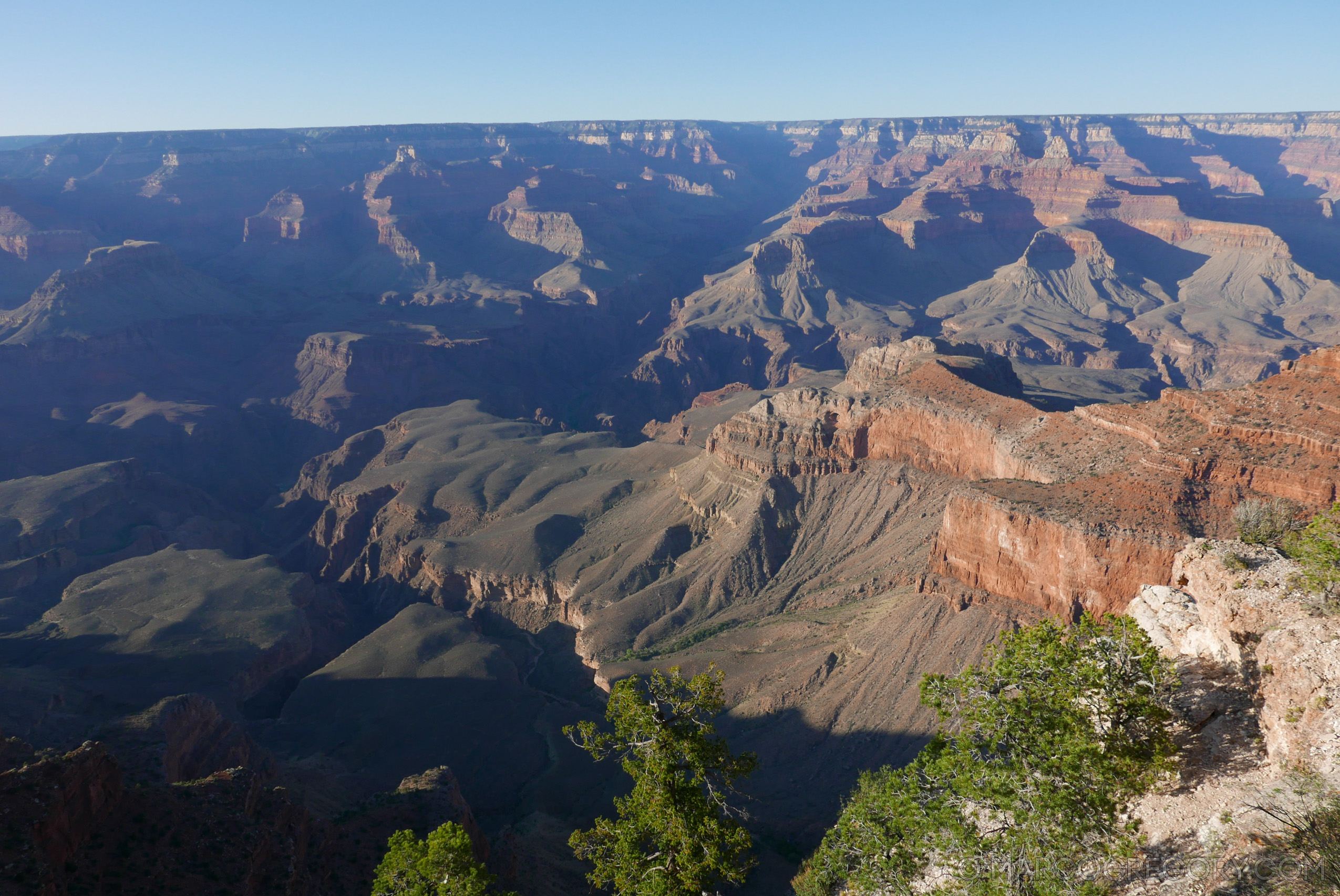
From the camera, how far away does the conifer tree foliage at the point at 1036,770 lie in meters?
18.9

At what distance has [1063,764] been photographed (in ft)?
62.6

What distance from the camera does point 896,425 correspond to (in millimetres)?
72125

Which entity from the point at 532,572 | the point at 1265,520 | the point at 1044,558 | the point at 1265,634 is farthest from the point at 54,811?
the point at 1265,520

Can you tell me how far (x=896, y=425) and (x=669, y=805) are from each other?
55.7 metres

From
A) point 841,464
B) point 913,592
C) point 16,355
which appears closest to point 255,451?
point 16,355

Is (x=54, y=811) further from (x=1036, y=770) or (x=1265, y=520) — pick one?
(x=1265, y=520)

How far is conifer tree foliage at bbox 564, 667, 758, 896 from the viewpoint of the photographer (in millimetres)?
21688

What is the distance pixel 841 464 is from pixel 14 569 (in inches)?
3442

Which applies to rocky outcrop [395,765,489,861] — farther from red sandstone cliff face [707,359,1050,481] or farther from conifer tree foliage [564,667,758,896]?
red sandstone cliff face [707,359,1050,481]

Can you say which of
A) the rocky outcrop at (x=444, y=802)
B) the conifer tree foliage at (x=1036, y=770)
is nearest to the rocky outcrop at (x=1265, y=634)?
the conifer tree foliage at (x=1036, y=770)

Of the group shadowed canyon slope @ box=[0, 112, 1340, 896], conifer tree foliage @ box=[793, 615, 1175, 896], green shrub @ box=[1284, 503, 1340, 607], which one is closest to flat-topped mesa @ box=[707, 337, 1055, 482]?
shadowed canyon slope @ box=[0, 112, 1340, 896]

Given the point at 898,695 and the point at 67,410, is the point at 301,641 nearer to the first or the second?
the point at 898,695

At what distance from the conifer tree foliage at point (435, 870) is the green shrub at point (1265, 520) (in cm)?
2766

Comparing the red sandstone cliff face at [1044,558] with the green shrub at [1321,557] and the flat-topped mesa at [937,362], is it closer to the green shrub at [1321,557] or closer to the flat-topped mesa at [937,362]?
the green shrub at [1321,557]
